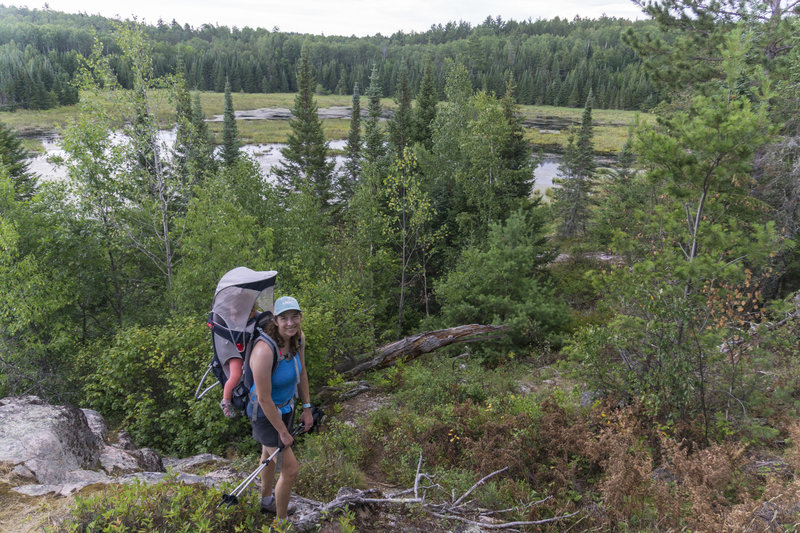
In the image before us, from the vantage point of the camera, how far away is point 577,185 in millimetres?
28297

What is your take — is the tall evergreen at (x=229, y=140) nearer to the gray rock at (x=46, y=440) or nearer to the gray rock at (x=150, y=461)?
the gray rock at (x=46, y=440)

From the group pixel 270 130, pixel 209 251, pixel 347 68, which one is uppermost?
pixel 347 68

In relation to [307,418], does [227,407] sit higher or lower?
higher

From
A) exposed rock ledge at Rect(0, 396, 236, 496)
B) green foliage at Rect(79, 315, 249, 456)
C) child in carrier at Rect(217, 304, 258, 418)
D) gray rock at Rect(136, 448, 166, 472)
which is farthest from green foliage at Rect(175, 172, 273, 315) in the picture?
child in carrier at Rect(217, 304, 258, 418)

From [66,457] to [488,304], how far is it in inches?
421

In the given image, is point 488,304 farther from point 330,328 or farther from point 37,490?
point 37,490

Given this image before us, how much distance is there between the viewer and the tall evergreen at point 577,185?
27.1 metres

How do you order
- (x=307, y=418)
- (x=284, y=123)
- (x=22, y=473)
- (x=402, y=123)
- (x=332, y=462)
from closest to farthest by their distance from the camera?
(x=307, y=418) → (x=22, y=473) → (x=332, y=462) → (x=402, y=123) → (x=284, y=123)

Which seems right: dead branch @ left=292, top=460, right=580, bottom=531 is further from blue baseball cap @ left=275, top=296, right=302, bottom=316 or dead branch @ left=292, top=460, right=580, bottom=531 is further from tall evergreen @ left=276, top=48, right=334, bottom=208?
tall evergreen @ left=276, top=48, right=334, bottom=208

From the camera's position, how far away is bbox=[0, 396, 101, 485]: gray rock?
5150 millimetres

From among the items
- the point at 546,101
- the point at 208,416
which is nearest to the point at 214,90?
the point at 546,101

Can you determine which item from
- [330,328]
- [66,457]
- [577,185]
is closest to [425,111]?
[577,185]

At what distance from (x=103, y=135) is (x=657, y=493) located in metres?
14.6

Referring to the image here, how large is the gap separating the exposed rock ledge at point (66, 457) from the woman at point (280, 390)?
104 cm
